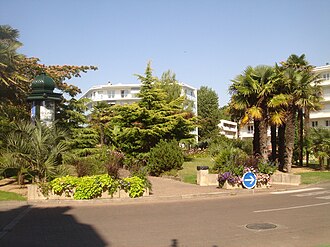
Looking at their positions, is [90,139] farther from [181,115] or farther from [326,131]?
[326,131]

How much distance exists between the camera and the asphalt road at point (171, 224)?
24.6 feet

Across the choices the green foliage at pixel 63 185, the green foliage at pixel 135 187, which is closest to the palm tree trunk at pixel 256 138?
the green foliage at pixel 135 187

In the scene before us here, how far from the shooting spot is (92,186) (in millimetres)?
13602

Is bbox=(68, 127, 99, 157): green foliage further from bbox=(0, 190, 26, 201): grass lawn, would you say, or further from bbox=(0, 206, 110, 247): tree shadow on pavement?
bbox=(0, 206, 110, 247): tree shadow on pavement

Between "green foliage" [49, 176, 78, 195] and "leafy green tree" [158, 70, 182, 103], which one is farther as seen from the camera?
"leafy green tree" [158, 70, 182, 103]

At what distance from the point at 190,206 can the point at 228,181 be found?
4922mm

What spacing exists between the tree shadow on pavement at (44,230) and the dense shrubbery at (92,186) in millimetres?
1899

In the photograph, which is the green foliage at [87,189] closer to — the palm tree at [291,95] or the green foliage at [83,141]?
the green foliage at [83,141]

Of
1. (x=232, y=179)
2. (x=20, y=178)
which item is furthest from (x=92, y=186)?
(x=232, y=179)

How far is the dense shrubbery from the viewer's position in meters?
13.5

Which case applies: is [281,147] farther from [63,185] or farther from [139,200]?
[63,185]

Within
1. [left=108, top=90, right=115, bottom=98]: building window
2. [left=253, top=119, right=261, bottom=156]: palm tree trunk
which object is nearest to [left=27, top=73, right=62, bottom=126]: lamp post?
[left=253, top=119, right=261, bottom=156]: palm tree trunk

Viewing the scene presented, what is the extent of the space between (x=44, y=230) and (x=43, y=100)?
1108 cm

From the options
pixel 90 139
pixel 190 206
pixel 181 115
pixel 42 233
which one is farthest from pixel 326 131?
pixel 42 233
